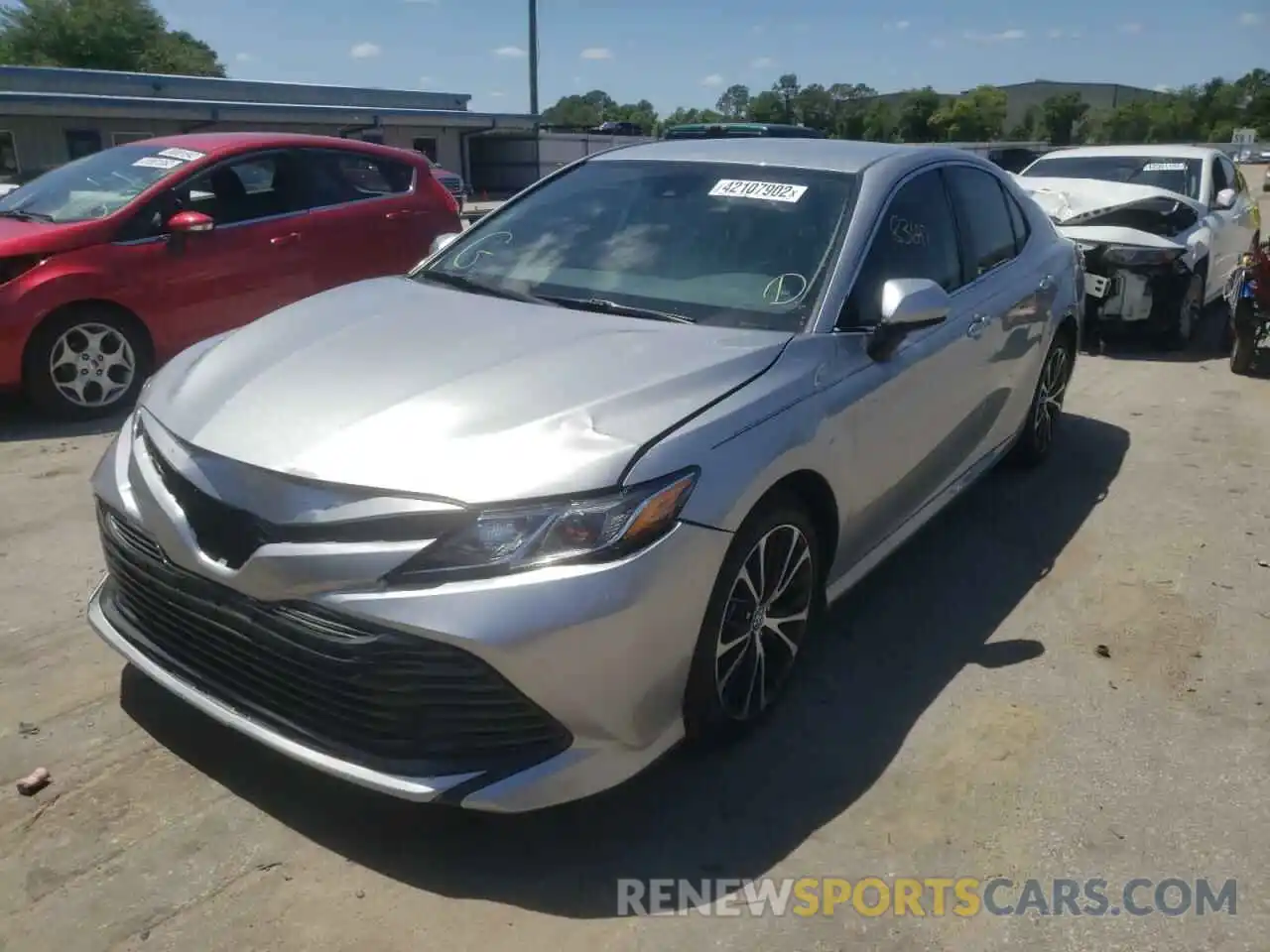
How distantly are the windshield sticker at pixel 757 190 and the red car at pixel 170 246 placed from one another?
3.85 meters

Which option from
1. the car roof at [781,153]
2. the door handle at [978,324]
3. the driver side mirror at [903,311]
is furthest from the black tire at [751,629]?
the car roof at [781,153]

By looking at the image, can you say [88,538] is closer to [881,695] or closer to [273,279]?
[273,279]

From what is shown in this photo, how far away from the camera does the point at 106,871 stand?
8.29ft

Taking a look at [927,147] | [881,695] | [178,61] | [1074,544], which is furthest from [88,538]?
[178,61]

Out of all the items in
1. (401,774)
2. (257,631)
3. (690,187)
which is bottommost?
(401,774)

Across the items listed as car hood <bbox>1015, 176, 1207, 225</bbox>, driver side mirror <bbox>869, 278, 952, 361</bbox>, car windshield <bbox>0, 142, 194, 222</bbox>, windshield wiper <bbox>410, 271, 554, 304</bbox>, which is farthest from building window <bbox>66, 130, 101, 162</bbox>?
driver side mirror <bbox>869, 278, 952, 361</bbox>

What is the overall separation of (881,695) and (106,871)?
7.45ft

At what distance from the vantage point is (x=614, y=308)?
3.40 meters

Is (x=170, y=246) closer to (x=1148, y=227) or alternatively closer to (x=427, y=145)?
(x=1148, y=227)

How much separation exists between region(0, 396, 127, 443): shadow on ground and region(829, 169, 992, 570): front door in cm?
445

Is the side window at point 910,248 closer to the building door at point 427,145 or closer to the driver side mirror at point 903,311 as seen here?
the driver side mirror at point 903,311

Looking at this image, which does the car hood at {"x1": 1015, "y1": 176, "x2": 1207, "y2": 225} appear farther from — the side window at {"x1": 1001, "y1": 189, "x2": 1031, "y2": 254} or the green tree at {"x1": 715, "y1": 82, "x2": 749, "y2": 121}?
the green tree at {"x1": 715, "y1": 82, "x2": 749, "y2": 121}

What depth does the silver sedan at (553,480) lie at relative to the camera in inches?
92.9

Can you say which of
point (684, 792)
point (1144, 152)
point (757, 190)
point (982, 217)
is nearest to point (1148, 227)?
point (1144, 152)
